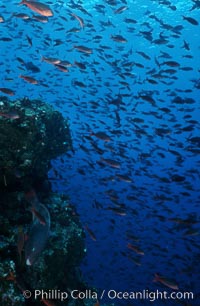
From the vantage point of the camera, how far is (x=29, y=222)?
7.63 meters

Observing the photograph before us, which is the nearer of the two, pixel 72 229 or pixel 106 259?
pixel 72 229

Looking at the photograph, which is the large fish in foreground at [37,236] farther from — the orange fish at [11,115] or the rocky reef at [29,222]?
the orange fish at [11,115]

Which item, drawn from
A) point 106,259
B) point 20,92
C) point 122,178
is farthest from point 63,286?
point 106,259

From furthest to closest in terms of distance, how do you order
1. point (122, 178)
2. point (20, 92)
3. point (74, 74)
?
point (20, 92) < point (74, 74) < point (122, 178)

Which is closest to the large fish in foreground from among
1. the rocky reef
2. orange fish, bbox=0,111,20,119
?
the rocky reef

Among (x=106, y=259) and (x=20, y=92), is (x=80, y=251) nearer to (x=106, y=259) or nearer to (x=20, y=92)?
(x=20, y=92)

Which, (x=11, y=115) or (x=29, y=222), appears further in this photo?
(x=29, y=222)

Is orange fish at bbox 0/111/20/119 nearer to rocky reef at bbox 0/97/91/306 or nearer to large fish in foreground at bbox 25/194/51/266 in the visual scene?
rocky reef at bbox 0/97/91/306

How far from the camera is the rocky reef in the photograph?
597 centimetres

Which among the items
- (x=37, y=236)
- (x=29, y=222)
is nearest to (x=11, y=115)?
(x=29, y=222)

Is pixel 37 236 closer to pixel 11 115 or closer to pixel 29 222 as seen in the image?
pixel 29 222

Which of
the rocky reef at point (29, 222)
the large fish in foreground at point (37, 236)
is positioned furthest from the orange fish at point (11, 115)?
the large fish in foreground at point (37, 236)

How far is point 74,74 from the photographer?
35875 millimetres

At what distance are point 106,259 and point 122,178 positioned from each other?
135 feet
